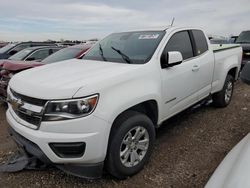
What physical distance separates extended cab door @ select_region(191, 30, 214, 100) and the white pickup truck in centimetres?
14

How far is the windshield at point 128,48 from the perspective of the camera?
3.84 m

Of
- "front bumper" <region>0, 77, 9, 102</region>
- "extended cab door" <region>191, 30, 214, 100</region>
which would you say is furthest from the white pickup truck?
"front bumper" <region>0, 77, 9, 102</region>

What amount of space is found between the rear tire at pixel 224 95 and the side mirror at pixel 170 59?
2.37 metres

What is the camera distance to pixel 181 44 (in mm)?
4488

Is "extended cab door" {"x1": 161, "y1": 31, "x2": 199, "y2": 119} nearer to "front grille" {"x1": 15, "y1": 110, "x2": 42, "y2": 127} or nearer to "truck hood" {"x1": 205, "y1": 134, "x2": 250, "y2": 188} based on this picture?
"front grille" {"x1": 15, "y1": 110, "x2": 42, "y2": 127}

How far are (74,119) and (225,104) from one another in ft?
14.0

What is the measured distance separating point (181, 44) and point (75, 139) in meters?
2.56

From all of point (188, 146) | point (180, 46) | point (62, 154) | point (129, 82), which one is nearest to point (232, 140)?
point (188, 146)

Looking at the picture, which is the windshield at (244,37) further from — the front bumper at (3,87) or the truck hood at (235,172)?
the truck hood at (235,172)

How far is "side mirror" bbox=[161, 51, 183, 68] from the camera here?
371 cm

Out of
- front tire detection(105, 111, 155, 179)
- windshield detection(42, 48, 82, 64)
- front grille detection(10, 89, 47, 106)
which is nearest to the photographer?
front grille detection(10, 89, 47, 106)

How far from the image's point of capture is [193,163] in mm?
3689

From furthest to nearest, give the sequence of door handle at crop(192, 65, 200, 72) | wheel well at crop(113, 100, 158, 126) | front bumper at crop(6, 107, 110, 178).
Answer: door handle at crop(192, 65, 200, 72) → wheel well at crop(113, 100, 158, 126) → front bumper at crop(6, 107, 110, 178)

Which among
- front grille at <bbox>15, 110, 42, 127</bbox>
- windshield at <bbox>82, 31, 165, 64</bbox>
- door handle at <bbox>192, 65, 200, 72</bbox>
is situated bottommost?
front grille at <bbox>15, 110, 42, 127</bbox>
